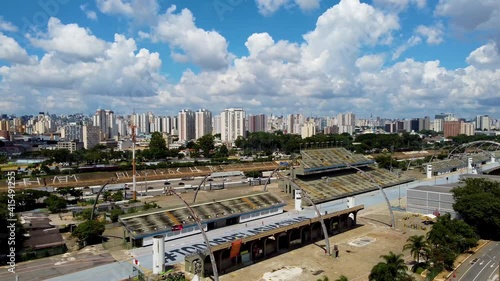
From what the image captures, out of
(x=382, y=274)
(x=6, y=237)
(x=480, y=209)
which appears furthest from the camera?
(x=480, y=209)

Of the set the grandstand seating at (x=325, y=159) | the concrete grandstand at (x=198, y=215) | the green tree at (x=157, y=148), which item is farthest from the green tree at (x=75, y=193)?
the green tree at (x=157, y=148)

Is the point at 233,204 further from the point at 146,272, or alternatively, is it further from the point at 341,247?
the point at 146,272

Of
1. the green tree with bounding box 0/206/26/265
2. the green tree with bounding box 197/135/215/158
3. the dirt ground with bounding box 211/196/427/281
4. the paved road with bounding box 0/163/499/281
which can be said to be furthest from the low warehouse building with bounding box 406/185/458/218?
the green tree with bounding box 197/135/215/158

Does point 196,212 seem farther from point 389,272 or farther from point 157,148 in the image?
point 157,148

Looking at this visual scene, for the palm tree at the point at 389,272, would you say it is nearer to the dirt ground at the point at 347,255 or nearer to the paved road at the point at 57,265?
the dirt ground at the point at 347,255

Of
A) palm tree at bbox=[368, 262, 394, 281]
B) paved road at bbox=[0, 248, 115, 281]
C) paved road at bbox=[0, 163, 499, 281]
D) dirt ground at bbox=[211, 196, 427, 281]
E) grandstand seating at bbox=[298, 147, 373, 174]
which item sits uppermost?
grandstand seating at bbox=[298, 147, 373, 174]

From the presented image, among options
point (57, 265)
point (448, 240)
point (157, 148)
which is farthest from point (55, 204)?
point (157, 148)

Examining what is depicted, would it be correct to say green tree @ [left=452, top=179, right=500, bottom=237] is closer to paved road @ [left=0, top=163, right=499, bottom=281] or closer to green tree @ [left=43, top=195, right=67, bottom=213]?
paved road @ [left=0, top=163, right=499, bottom=281]

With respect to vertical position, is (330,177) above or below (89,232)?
above
